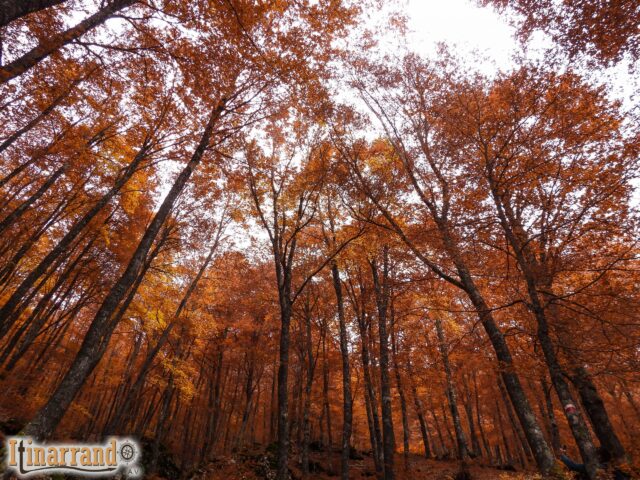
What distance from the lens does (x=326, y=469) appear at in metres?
14.9

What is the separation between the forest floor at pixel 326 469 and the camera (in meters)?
12.2

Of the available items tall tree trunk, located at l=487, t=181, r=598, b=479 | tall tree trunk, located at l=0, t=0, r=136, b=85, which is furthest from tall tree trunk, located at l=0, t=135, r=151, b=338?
tall tree trunk, located at l=487, t=181, r=598, b=479

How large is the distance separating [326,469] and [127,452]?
11.3 m

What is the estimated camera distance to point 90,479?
8383 millimetres

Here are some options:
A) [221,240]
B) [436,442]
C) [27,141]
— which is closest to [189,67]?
[27,141]

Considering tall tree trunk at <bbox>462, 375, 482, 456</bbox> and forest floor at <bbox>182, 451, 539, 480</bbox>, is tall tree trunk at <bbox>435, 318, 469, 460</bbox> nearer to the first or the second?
forest floor at <bbox>182, 451, 539, 480</bbox>

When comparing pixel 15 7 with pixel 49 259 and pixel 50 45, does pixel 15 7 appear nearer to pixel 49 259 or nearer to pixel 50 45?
pixel 50 45

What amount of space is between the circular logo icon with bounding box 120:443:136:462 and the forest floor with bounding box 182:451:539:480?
5645 mm

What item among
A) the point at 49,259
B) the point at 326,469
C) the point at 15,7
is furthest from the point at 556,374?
the point at 49,259

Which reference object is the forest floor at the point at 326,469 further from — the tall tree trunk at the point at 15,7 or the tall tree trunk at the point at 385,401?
the tall tree trunk at the point at 15,7

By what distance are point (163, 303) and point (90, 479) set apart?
8725 millimetres

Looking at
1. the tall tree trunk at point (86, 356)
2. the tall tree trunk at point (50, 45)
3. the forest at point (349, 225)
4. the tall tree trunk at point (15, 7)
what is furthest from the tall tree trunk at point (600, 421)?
the tall tree trunk at point (50, 45)

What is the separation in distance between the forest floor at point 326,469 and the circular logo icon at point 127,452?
5.64 metres

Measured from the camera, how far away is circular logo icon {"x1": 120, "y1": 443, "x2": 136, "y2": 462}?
721 cm
